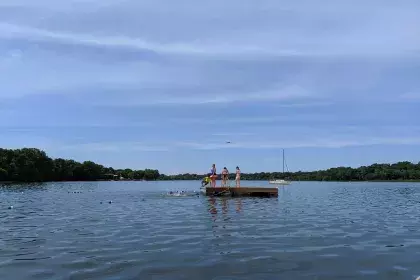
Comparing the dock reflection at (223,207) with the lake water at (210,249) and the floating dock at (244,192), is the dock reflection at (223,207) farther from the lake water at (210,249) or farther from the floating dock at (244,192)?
the floating dock at (244,192)

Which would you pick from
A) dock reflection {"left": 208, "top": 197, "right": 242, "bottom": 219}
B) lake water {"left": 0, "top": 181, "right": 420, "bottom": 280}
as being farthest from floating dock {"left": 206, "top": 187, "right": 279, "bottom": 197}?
lake water {"left": 0, "top": 181, "right": 420, "bottom": 280}

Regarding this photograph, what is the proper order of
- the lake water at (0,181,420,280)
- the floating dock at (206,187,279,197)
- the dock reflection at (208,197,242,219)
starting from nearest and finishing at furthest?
1. the lake water at (0,181,420,280)
2. the dock reflection at (208,197,242,219)
3. the floating dock at (206,187,279,197)

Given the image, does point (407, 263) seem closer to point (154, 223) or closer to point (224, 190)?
point (154, 223)

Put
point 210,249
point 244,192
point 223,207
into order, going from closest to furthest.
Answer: point 210,249
point 223,207
point 244,192

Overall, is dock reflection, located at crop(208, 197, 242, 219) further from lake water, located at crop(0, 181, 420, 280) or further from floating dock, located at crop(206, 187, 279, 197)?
floating dock, located at crop(206, 187, 279, 197)

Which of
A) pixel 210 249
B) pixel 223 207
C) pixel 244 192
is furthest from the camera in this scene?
pixel 244 192

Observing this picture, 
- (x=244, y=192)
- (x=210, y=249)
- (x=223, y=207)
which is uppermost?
(x=244, y=192)

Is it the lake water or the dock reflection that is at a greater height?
the dock reflection

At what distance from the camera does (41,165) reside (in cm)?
19612

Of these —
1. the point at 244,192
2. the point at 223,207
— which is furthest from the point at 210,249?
the point at 244,192

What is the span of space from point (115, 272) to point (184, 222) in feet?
41.7

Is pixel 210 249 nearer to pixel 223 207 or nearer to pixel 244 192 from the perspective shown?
pixel 223 207

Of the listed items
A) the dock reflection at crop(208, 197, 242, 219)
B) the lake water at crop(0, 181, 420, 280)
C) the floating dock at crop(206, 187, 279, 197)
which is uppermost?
the floating dock at crop(206, 187, 279, 197)

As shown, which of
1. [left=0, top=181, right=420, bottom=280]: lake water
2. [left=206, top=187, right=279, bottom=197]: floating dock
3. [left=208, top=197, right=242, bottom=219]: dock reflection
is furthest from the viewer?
[left=206, top=187, right=279, bottom=197]: floating dock
